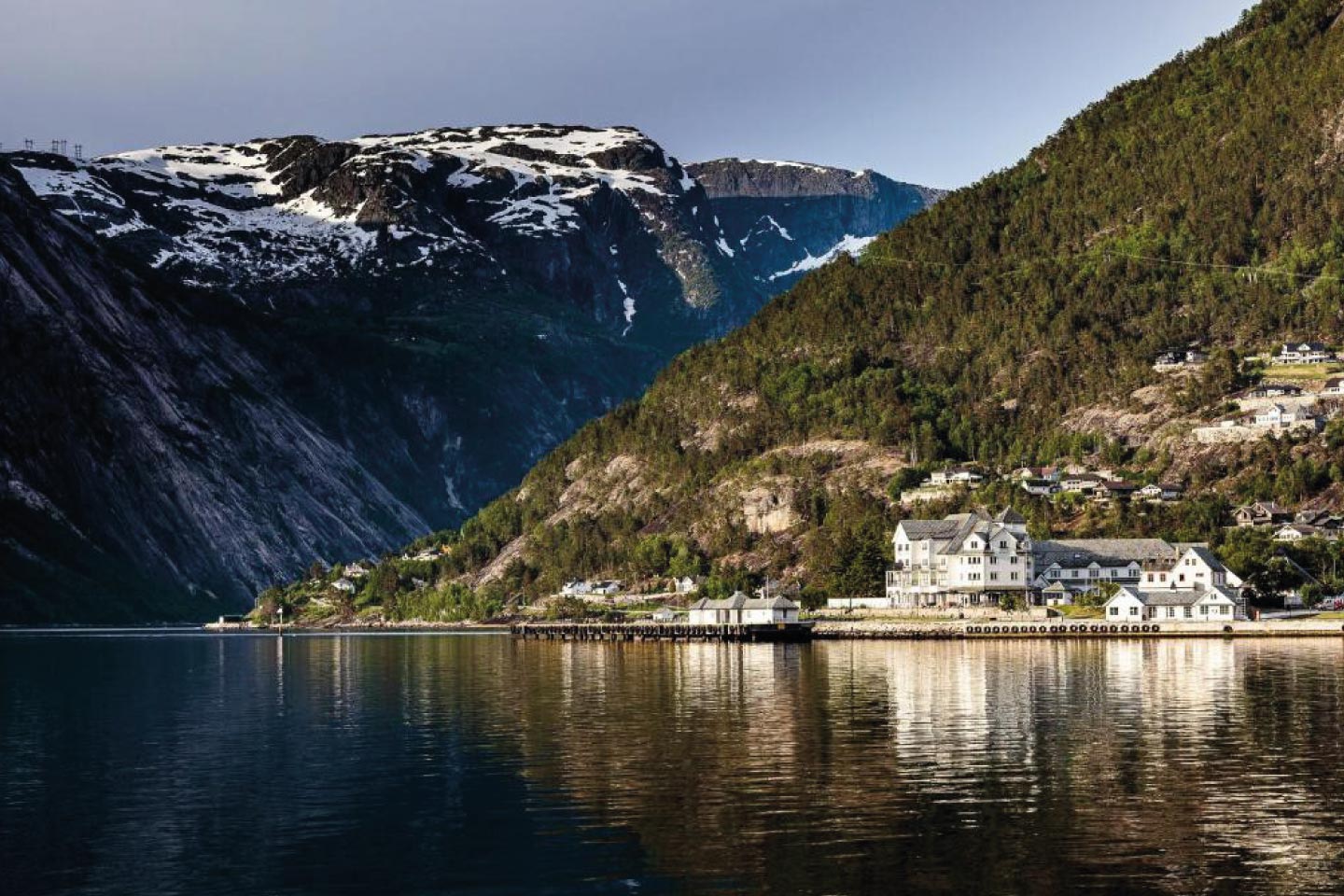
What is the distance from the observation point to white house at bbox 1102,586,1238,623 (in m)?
183

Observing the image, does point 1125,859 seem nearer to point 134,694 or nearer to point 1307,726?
point 1307,726

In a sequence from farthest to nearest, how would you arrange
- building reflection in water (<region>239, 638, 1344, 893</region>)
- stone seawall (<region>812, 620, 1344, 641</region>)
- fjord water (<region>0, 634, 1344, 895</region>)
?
stone seawall (<region>812, 620, 1344, 641</region>) → building reflection in water (<region>239, 638, 1344, 893</region>) → fjord water (<region>0, 634, 1344, 895</region>)

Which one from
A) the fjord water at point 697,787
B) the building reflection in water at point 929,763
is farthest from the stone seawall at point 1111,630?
the fjord water at point 697,787

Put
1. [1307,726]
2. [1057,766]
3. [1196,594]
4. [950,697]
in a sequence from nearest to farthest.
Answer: [1057,766], [1307,726], [950,697], [1196,594]

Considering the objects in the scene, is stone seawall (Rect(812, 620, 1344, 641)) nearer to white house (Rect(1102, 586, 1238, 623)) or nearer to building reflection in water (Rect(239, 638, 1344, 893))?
white house (Rect(1102, 586, 1238, 623))

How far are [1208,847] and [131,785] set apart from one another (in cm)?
4404

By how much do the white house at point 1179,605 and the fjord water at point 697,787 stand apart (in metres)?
59.8

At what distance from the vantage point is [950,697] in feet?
344

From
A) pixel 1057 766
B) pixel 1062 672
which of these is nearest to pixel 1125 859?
pixel 1057 766

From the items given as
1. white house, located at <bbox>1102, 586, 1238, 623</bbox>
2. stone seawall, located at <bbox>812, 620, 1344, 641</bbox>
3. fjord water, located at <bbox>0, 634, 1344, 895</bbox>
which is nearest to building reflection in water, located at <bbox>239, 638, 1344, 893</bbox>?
fjord water, located at <bbox>0, 634, 1344, 895</bbox>

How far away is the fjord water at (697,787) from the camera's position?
52.0 meters

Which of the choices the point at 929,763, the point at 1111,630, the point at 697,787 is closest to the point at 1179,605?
the point at 1111,630

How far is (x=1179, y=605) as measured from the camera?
18375 cm

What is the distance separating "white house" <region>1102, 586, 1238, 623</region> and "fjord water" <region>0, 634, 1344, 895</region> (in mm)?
59775
